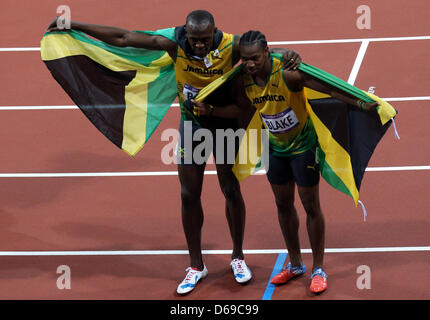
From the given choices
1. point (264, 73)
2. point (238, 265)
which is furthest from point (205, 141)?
point (238, 265)

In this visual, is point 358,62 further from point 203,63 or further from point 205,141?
point 203,63

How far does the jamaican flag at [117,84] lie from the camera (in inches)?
278

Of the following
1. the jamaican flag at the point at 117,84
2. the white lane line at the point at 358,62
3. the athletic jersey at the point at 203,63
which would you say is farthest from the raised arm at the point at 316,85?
the white lane line at the point at 358,62

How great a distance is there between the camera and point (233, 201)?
7066 millimetres

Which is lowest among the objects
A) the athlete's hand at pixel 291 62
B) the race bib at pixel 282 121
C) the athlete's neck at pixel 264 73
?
the race bib at pixel 282 121

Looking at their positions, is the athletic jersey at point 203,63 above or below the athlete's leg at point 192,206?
above

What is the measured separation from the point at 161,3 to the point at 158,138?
16.2 ft

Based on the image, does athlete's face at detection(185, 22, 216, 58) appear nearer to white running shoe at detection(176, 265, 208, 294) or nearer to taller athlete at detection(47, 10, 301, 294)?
taller athlete at detection(47, 10, 301, 294)

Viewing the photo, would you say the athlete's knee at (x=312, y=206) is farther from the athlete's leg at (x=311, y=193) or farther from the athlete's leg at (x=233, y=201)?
the athlete's leg at (x=233, y=201)

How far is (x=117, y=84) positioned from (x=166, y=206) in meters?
1.96

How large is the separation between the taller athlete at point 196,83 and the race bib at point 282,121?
40 cm

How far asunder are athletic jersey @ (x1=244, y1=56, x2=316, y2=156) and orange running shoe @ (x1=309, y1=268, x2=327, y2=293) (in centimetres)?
115

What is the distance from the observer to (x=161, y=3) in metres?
14.5

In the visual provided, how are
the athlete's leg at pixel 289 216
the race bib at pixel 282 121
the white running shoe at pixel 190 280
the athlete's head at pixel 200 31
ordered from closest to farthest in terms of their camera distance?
the athlete's head at pixel 200 31 < the race bib at pixel 282 121 < the athlete's leg at pixel 289 216 < the white running shoe at pixel 190 280
